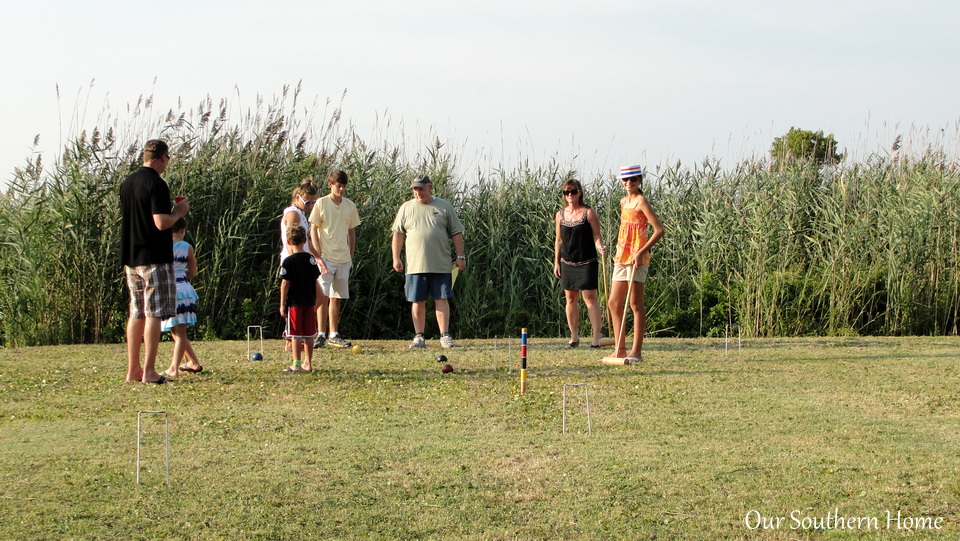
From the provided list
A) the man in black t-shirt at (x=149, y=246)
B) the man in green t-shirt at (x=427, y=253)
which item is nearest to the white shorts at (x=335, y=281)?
the man in green t-shirt at (x=427, y=253)

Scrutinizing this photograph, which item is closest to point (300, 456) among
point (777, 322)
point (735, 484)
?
point (735, 484)

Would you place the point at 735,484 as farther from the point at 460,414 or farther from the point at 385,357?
the point at 385,357

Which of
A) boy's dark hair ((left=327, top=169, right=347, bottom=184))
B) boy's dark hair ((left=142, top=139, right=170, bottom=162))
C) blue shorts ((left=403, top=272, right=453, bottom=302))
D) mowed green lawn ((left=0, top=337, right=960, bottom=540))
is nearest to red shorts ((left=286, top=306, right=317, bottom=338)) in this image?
mowed green lawn ((left=0, top=337, right=960, bottom=540))

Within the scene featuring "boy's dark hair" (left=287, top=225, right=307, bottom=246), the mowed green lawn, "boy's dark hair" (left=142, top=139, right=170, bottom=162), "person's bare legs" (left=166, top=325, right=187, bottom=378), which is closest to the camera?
the mowed green lawn

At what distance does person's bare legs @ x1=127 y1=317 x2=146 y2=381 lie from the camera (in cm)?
761

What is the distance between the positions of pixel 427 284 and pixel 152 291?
3.58 metres

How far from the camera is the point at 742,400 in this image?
6.84 meters

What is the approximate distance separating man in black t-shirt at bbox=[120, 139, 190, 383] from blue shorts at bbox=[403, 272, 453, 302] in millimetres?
3268

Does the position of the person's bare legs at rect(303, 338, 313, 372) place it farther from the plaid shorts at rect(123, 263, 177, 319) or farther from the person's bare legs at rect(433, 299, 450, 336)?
the person's bare legs at rect(433, 299, 450, 336)

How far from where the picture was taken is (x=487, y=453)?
5.27 meters

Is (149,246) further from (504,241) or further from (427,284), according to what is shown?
(504,241)

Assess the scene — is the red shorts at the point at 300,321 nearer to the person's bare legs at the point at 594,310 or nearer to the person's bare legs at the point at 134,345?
the person's bare legs at the point at 134,345

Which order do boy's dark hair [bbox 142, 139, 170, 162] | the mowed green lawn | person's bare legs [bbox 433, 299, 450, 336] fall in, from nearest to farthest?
1. the mowed green lawn
2. boy's dark hair [bbox 142, 139, 170, 162]
3. person's bare legs [bbox 433, 299, 450, 336]

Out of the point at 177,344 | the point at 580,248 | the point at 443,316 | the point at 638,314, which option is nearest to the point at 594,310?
the point at 580,248
